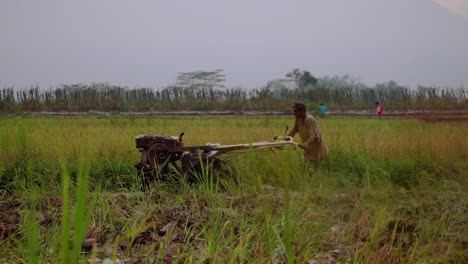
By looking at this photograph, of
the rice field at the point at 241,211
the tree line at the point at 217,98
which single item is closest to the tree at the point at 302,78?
the tree line at the point at 217,98

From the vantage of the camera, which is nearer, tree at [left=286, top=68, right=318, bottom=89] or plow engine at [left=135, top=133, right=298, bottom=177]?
plow engine at [left=135, top=133, right=298, bottom=177]

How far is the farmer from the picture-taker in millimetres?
4797

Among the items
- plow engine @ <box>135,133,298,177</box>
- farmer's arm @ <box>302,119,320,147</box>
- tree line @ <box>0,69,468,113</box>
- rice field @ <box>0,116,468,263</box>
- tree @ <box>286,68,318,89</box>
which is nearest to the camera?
rice field @ <box>0,116,468,263</box>

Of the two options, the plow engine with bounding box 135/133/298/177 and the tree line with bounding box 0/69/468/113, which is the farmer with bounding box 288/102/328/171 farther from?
the tree line with bounding box 0/69/468/113

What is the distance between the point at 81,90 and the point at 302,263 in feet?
58.8

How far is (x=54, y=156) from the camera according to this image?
514 cm

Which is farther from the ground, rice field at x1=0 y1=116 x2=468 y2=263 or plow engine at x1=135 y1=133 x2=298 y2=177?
plow engine at x1=135 y1=133 x2=298 y2=177

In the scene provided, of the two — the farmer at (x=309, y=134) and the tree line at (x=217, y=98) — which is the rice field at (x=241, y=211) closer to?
the farmer at (x=309, y=134)

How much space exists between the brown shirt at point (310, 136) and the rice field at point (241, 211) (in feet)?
0.76

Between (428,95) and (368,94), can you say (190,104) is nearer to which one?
(368,94)

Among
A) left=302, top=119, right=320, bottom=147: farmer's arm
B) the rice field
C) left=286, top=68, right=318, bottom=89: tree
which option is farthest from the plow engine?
left=286, top=68, right=318, bottom=89: tree

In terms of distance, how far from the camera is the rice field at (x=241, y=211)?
6.22 feet

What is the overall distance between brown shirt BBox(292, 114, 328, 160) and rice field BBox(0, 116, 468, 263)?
23cm

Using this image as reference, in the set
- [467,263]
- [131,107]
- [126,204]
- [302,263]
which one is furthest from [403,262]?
[131,107]
